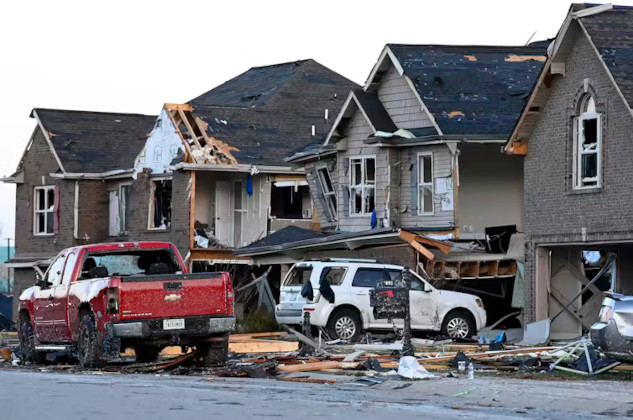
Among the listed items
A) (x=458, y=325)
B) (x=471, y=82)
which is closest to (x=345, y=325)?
(x=458, y=325)

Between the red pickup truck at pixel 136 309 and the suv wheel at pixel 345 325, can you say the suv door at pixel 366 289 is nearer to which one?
the suv wheel at pixel 345 325

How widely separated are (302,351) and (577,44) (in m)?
9.78

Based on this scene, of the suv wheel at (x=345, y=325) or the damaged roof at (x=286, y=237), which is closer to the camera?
the suv wheel at (x=345, y=325)

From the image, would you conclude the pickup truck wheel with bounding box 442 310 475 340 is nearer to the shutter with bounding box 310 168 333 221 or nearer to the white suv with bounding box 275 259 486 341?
the white suv with bounding box 275 259 486 341

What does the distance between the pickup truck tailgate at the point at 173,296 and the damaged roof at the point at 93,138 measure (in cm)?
2697

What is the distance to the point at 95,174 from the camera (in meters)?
47.4

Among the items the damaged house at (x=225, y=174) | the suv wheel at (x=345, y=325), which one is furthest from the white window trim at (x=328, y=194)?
the suv wheel at (x=345, y=325)

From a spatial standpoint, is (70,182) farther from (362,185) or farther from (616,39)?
(616,39)

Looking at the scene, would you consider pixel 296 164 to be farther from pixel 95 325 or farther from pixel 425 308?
pixel 95 325

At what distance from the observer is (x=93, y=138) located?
1950 inches

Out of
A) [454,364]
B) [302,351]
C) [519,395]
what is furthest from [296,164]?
[519,395]

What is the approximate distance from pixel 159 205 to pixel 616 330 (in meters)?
28.4

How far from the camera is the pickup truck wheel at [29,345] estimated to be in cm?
2336

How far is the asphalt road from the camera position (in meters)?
12.7
